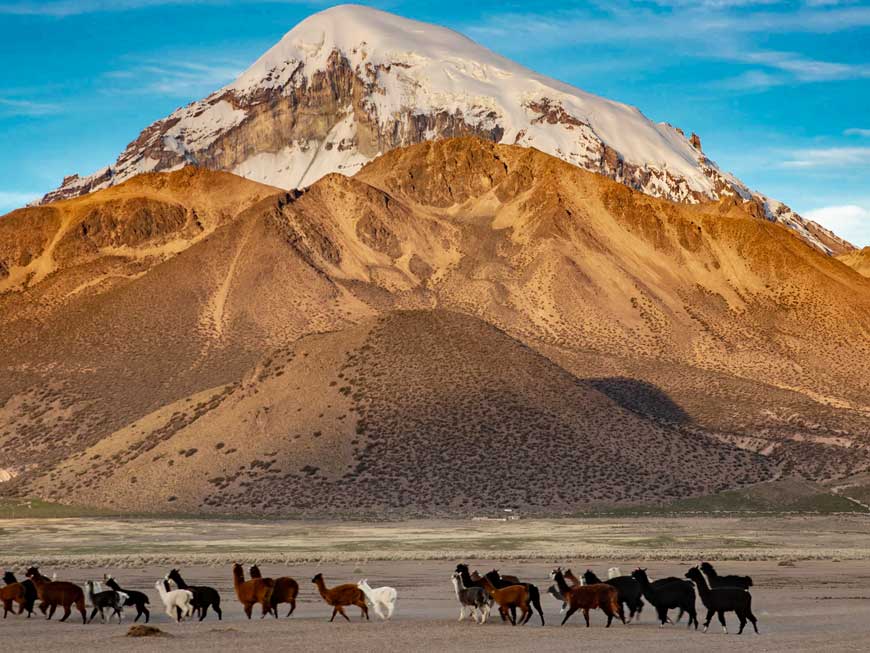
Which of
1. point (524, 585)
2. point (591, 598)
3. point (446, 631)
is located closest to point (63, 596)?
point (446, 631)

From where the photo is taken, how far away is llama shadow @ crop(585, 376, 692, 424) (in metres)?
117

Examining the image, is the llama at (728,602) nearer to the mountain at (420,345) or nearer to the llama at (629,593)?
the llama at (629,593)

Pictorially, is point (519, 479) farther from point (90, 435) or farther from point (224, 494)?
point (90, 435)

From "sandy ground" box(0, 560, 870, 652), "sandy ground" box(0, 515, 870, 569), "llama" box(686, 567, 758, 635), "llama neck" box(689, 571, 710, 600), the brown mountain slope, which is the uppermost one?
the brown mountain slope

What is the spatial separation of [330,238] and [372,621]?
434ft

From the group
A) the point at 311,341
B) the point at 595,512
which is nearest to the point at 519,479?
the point at 595,512

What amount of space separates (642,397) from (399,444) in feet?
136

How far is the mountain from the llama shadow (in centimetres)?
51

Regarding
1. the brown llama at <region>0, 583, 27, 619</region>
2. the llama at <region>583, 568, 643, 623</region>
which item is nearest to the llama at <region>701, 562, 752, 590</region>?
the llama at <region>583, 568, 643, 623</region>

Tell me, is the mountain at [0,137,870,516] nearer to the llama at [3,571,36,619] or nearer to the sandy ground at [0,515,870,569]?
the sandy ground at [0,515,870,569]

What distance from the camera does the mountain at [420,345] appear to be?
277ft

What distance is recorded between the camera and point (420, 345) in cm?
9819

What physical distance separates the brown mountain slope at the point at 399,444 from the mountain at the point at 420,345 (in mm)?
203

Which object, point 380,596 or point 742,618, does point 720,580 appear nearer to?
point 742,618
